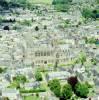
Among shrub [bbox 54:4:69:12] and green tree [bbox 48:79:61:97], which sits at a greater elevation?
green tree [bbox 48:79:61:97]

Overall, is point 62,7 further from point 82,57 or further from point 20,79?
point 20,79

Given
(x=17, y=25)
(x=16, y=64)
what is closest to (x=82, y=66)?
(x=16, y=64)

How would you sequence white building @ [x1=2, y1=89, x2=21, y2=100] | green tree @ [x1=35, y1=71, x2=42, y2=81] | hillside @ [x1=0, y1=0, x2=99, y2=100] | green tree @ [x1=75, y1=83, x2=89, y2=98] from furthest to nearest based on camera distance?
1. green tree @ [x1=35, y1=71, x2=42, y2=81]
2. hillside @ [x1=0, y1=0, x2=99, y2=100]
3. green tree @ [x1=75, y1=83, x2=89, y2=98]
4. white building @ [x1=2, y1=89, x2=21, y2=100]

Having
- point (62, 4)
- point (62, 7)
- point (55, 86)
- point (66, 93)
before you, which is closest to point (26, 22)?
point (62, 7)

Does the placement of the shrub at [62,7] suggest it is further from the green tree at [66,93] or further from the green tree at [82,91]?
the green tree at [66,93]

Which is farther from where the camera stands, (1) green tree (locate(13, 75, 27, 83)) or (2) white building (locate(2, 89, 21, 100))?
(1) green tree (locate(13, 75, 27, 83))

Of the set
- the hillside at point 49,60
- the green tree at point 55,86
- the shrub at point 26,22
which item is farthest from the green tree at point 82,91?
the shrub at point 26,22

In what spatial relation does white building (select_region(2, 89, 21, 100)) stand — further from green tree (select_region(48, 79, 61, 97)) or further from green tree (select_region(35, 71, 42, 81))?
green tree (select_region(35, 71, 42, 81))

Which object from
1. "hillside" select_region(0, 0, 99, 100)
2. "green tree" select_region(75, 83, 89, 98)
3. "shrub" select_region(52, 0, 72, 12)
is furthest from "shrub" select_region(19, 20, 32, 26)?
"green tree" select_region(75, 83, 89, 98)

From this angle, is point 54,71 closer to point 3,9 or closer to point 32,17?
point 32,17
